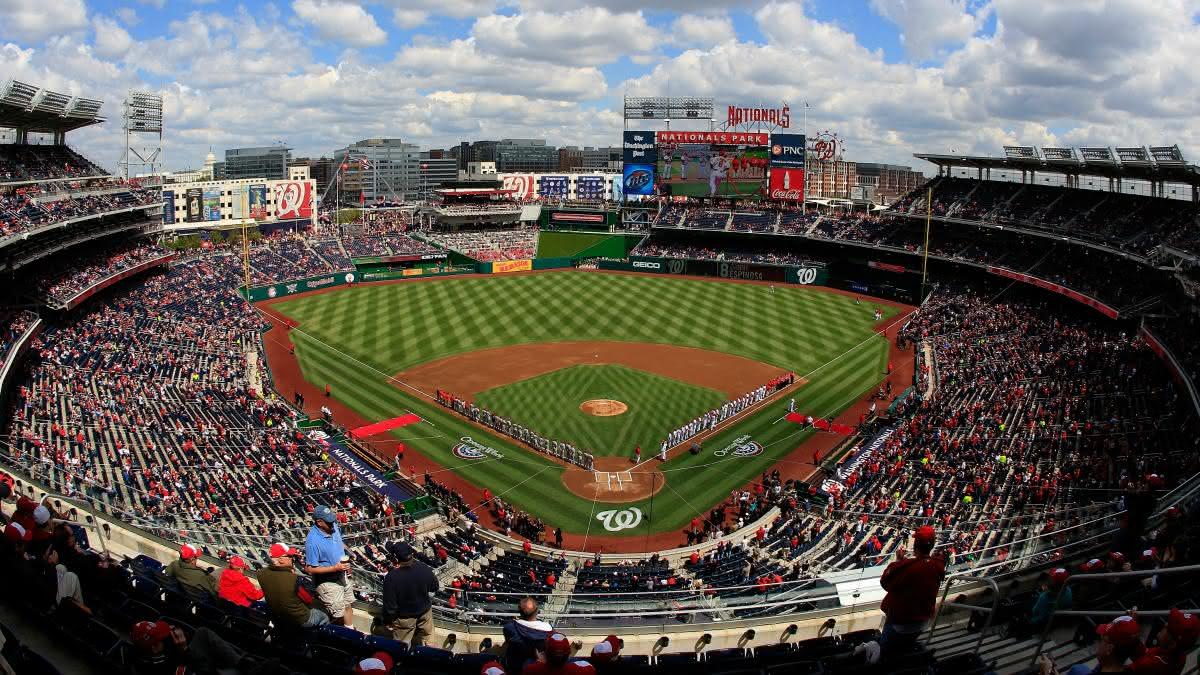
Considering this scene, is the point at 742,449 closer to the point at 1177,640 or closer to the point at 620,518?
the point at 620,518

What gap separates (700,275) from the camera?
70750 millimetres

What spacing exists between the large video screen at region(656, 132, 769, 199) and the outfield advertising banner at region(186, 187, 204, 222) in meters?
61.5

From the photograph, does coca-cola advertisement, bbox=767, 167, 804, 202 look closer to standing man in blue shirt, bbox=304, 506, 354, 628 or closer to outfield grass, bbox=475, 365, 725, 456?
outfield grass, bbox=475, 365, 725, 456

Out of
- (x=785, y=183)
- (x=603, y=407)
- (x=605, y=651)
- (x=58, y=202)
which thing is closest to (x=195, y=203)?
(x=58, y=202)

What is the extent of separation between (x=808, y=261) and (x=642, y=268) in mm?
14523

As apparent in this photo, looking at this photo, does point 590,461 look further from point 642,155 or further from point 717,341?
point 642,155

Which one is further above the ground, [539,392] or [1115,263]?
[1115,263]

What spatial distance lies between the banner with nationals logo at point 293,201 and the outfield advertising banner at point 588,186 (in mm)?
43538

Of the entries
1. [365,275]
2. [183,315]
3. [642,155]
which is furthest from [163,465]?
[642,155]

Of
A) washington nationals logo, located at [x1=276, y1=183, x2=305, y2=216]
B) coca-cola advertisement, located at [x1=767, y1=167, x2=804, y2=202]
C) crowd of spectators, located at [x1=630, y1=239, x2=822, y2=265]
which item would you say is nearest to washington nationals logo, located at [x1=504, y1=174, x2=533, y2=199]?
washington nationals logo, located at [x1=276, y1=183, x2=305, y2=216]

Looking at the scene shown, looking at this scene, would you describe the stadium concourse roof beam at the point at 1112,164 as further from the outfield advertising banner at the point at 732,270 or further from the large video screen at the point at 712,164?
the large video screen at the point at 712,164

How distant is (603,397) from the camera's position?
36562 millimetres

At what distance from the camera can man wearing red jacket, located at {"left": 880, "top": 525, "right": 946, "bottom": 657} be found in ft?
24.8

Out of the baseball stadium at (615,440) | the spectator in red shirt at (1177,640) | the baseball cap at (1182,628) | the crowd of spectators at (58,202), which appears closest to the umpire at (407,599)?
the baseball stadium at (615,440)
